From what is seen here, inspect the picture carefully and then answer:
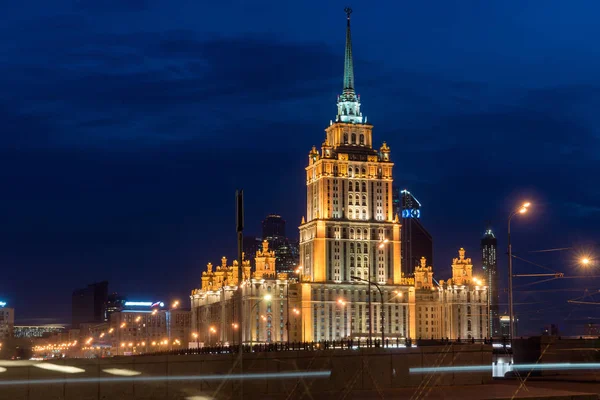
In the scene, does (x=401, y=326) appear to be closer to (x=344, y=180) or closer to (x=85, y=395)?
(x=344, y=180)

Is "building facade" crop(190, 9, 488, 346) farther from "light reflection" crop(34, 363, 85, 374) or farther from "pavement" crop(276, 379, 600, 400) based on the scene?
"light reflection" crop(34, 363, 85, 374)

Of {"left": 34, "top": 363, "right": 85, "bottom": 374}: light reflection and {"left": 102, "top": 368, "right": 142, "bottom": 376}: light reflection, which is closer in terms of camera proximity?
{"left": 34, "top": 363, "right": 85, "bottom": 374}: light reflection

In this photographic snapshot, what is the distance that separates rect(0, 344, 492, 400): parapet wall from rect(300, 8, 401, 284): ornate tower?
13607cm

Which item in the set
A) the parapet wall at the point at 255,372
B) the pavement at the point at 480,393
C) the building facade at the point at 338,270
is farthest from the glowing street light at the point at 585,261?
the building facade at the point at 338,270

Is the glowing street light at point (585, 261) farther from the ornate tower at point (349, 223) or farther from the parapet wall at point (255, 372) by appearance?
the ornate tower at point (349, 223)

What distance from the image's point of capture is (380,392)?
50.5 m

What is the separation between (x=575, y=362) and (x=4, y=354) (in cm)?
5200

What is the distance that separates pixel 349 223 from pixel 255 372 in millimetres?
144576

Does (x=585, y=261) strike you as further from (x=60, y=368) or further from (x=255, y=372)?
(x=60, y=368)

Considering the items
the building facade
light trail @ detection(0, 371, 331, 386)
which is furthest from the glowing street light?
the building facade

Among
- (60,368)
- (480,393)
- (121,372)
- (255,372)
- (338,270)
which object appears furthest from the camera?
(338,270)

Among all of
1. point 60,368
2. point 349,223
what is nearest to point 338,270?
point 349,223

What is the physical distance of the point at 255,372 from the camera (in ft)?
165

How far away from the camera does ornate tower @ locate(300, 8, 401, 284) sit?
193m
